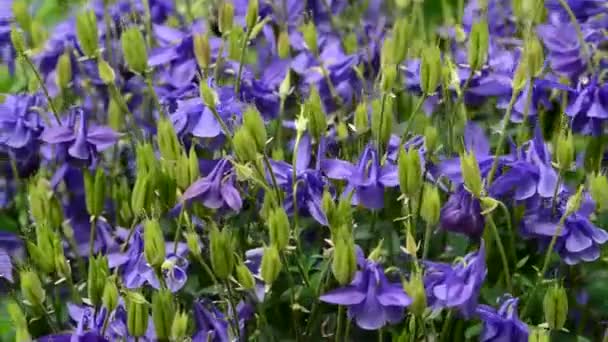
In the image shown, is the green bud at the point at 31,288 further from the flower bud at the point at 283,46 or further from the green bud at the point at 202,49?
the flower bud at the point at 283,46

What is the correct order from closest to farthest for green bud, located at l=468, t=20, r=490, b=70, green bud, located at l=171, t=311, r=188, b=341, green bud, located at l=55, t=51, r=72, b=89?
1. green bud, located at l=171, t=311, r=188, b=341
2. green bud, located at l=468, t=20, r=490, b=70
3. green bud, located at l=55, t=51, r=72, b=89

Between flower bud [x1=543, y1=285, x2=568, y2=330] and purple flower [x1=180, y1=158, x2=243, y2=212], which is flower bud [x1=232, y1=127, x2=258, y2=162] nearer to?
purple flower [x1=180, y1=158, x2=243, y2=212]

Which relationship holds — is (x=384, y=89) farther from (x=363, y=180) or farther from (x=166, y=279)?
(x=166, y=279)

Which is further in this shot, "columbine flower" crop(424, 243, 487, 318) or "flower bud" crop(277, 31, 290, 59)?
"flower bud" crop(277, 31, 290, 59)

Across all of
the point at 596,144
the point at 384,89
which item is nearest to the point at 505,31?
the point at 596,144

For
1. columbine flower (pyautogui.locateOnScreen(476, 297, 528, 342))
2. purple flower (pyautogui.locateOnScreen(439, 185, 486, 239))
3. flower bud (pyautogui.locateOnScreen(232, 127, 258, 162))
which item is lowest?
columbine flower (pyautogui.locateOnScreen(476, 297, 528, 342))

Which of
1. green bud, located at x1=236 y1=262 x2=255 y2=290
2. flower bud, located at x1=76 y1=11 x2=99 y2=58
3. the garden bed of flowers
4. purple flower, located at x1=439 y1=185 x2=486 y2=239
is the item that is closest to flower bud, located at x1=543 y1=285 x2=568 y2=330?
the garden bed of flowers

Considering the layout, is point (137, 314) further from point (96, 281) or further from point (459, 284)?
point (459, 284)

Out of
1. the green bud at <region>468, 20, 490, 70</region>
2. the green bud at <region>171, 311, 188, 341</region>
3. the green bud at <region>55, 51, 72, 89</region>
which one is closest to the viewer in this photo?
the green bud at <region>171, 311, 188, 341</region>

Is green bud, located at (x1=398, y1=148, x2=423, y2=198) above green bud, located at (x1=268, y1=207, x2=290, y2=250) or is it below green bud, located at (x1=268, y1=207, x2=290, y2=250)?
above

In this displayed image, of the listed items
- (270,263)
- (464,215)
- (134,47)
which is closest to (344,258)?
(270,263)
